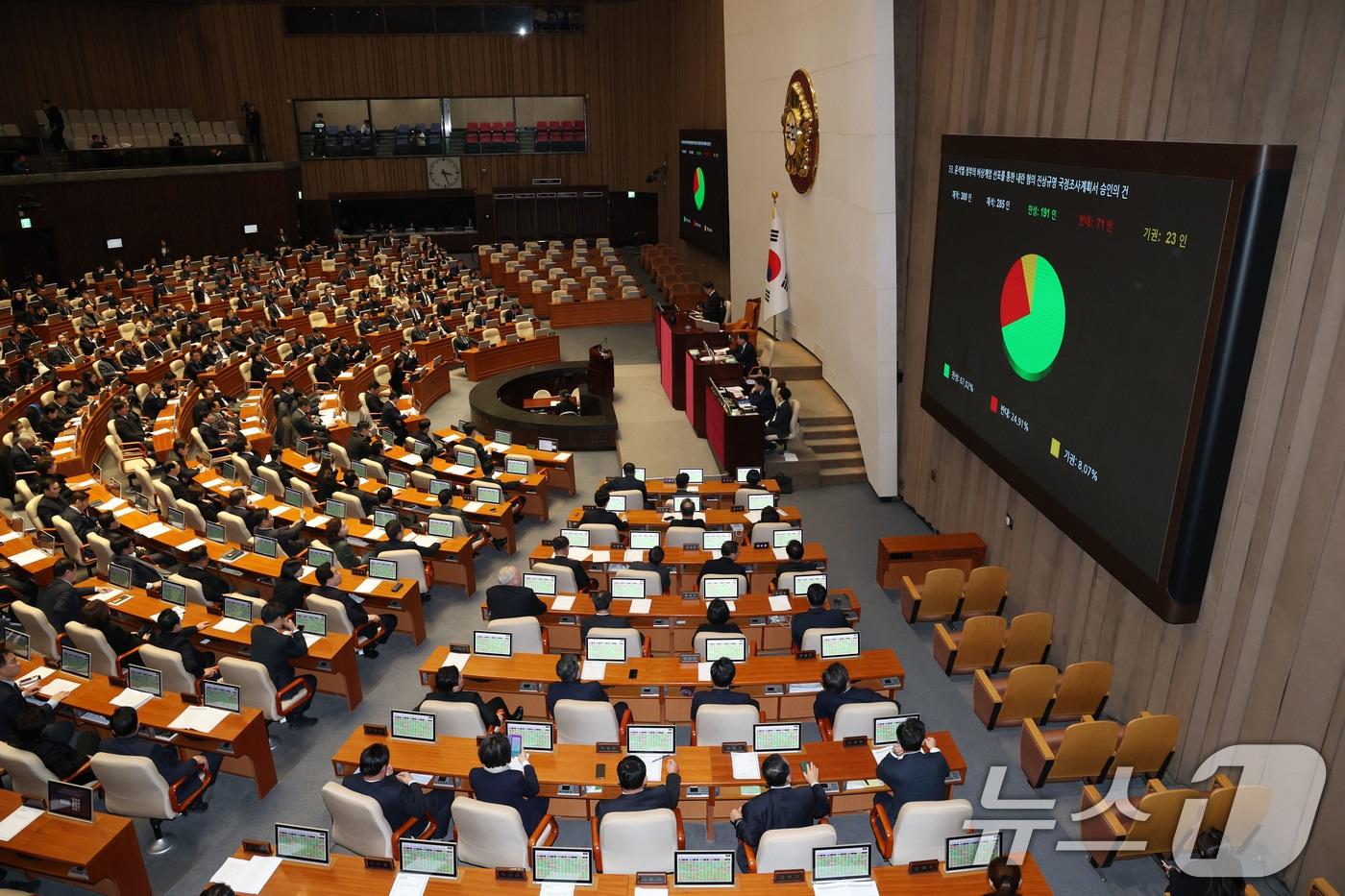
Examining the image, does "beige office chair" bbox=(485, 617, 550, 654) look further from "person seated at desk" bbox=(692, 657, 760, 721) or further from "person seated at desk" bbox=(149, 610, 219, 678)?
"person seated at desk" bbox=(149, 610, 219, 678)

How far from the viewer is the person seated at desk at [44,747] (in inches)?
250

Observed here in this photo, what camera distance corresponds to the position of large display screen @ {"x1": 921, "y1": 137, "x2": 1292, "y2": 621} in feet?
19.7

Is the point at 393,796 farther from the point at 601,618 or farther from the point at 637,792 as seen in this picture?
the point at 601,618

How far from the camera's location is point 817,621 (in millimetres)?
8289

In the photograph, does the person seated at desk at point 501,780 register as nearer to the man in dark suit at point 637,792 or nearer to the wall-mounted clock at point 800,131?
the man in dark suit at point 637,792

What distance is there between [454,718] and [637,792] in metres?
1.82

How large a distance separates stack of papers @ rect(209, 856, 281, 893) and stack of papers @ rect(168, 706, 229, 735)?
1688 millimetres

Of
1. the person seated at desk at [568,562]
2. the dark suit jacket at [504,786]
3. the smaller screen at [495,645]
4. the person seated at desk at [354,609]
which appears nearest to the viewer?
the dark suit jacket at [504,786]

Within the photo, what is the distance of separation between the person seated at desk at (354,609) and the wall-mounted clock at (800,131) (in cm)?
1033

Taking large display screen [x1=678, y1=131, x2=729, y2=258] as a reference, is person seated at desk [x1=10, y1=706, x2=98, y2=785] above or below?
below

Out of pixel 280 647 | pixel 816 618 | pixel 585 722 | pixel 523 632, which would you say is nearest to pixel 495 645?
pixel 523 632

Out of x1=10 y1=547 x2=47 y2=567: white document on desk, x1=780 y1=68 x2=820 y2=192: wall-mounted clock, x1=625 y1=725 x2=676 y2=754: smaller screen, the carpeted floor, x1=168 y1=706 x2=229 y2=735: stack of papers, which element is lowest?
the carpeted floor

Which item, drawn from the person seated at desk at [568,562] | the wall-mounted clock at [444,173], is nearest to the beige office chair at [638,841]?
A: the person seated at desk at [568,562]

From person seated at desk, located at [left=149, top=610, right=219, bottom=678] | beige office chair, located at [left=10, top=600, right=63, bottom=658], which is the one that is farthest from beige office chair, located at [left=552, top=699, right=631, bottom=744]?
beige office chair, located at [left=10, top=600, right=63, bottom=658]
